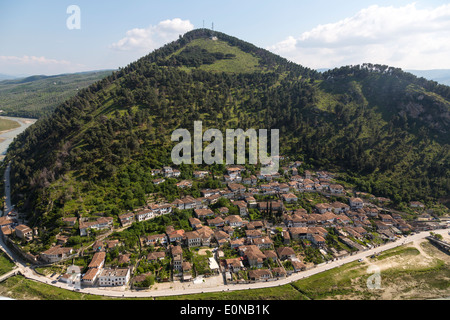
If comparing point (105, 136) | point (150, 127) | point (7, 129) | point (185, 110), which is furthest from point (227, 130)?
point (7, 129)

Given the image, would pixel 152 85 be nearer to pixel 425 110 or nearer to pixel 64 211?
pixel 64 211

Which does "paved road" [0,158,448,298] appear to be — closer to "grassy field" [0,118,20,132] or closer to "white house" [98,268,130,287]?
"white house" [98,268,130,287]

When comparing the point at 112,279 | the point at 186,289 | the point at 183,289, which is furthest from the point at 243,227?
the point at 112,279

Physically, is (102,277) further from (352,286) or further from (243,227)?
(352,286)

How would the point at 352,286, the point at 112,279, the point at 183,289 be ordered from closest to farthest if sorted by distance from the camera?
1. the point at 183,289
2. the point at 112,279
3. the point at 352,286

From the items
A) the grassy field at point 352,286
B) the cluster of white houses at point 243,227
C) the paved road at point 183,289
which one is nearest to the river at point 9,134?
the cluster of white houses at point 243,227

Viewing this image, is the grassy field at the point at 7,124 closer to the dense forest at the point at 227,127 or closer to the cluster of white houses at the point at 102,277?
the dense forest at the point at 227,127
